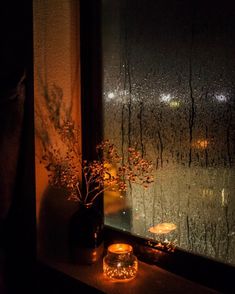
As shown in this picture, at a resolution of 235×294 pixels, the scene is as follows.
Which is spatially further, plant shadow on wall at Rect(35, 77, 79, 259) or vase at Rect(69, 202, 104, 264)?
plant shadow on wall at Rect(35, 77, 79, 259)

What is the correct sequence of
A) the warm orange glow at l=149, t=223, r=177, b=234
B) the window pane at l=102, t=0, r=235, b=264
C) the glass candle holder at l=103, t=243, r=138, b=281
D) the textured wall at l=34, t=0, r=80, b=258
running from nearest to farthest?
the window pane at l=102, t=0, r=235, b=264, the glass candle holder at l=103, t=243, r=138, b=281, the warm orange glow at l=149, t=223, r=177, b=234, the textured wall at l=34, t=0, r=80, b=258

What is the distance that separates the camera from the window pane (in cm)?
131

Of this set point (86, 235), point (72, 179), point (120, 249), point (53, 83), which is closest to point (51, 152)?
point (72, 179)

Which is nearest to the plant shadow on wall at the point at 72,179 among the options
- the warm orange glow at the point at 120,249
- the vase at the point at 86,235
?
the vase at the point at 86,235

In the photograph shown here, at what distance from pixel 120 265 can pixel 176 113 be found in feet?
2.38

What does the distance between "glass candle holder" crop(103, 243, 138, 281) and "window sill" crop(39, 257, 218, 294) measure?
28 mm

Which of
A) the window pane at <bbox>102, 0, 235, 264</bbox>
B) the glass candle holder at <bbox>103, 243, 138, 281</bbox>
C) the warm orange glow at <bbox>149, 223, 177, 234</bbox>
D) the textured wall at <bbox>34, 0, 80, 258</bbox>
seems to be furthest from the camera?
the textured wall at <bbox>34, 0, 80, 258</bbox>

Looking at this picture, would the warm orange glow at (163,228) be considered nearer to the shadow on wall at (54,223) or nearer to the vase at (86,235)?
the vase at (86,235)

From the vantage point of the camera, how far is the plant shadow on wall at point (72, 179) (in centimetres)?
156

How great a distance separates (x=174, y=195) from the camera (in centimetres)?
150

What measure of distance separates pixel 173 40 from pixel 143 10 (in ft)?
0.82

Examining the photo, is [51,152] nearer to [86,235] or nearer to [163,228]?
[86,235]

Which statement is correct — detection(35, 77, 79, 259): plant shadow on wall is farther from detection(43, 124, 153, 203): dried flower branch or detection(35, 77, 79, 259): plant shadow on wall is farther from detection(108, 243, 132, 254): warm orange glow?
detection(108, 243, 132, 254): warm orange glow

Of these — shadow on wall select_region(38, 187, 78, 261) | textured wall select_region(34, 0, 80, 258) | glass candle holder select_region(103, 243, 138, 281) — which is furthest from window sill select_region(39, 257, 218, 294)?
textured wall select_region(34, 0, 80, 258)
